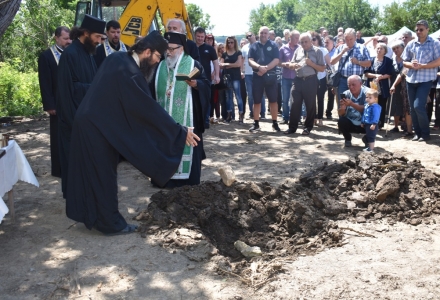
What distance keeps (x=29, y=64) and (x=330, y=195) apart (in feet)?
71.5

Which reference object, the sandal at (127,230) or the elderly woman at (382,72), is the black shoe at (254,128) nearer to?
the elderly woman at (382,72)

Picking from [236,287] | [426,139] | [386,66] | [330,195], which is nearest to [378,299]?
[236,287]

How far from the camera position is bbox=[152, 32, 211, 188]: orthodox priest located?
22.5 feet

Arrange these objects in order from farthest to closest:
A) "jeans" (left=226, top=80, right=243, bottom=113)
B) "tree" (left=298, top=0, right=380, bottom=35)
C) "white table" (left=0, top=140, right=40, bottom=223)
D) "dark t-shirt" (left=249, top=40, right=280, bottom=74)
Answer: "tree" (left=298, top=0, right=380, bottom=35) < "jeans" (left=226, top=80, right=243, bottom=113) < "dark t-shirt" (left=249, top=40, right=280, bottom=74) < "white table" (left=0, top=140, right=40, bottom=223)

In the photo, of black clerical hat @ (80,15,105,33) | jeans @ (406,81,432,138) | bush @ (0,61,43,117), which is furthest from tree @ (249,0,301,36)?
black clerical hat @ (80,15,105,33)

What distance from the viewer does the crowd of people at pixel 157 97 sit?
525 centimetres

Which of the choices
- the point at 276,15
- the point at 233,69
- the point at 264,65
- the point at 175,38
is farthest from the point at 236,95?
the point at 276,15

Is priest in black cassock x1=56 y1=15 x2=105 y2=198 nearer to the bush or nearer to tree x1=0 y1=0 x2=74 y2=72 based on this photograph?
the bush

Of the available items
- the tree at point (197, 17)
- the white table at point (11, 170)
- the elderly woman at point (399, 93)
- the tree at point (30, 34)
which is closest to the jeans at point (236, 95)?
the elderly woman at point (399, 93)

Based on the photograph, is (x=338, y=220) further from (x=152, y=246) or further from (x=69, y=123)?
(x=69, y=123)

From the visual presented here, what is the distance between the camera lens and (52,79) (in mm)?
7785

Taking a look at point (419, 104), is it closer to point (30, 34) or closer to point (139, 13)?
point (139, 13)

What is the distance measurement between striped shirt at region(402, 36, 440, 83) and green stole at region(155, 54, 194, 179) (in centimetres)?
481

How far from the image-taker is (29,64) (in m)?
25.3
